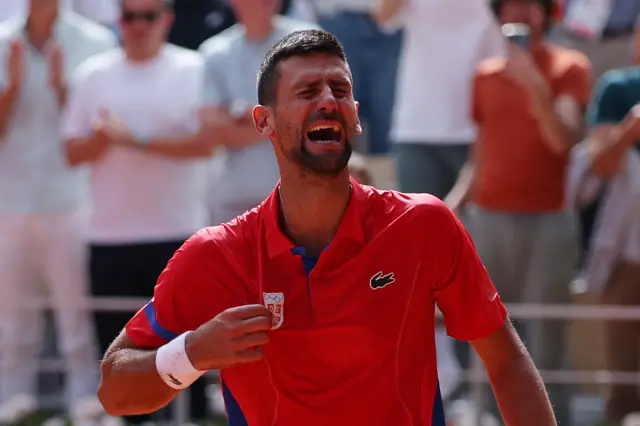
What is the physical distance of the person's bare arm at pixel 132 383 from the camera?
137 inches

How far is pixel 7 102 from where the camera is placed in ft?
25.5

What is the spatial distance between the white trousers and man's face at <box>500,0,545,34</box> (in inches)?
114

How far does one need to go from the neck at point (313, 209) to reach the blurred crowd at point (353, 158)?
9.54 ft

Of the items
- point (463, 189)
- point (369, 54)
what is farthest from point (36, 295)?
point (463, 189)

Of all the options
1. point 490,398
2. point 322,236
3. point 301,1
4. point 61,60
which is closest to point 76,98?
point 61,60

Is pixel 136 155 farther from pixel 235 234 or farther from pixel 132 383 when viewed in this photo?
pixel 132 383

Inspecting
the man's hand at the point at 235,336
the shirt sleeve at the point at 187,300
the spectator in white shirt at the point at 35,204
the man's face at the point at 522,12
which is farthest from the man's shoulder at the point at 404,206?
the spectator in white shirt at the point at 35,204

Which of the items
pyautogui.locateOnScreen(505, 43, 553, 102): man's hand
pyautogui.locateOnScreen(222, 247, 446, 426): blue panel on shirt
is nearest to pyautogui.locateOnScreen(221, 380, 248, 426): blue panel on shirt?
pyautogui.locateOnScreen(222, 247, 446, 426): blue panel on shirt

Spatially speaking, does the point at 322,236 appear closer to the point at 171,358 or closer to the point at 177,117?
the point at 171,358

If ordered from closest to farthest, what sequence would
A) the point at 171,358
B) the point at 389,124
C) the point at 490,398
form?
the point at 171,358 → the point at 490,398 → the point at 389,124

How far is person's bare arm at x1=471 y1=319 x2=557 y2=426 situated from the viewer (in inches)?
138

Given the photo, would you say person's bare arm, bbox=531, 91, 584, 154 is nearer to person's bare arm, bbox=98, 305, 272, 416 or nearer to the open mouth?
the open mouth

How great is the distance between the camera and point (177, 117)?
7504 millimetres

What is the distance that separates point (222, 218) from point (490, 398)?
184 cm
